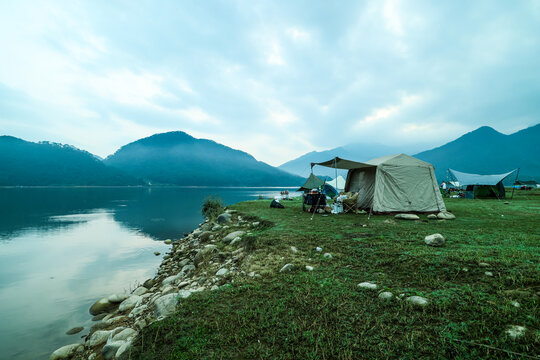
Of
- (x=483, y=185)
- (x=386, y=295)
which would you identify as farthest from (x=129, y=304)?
(x=483, y=185)

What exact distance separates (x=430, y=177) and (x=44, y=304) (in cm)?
1890

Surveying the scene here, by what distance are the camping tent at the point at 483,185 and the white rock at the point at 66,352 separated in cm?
3389

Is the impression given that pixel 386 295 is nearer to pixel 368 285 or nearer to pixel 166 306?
pixel 368 285

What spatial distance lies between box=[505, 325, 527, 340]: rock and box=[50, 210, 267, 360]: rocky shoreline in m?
3.92

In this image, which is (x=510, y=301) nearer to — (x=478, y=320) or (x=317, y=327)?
(x=478, y=320)

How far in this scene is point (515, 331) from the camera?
2574mm

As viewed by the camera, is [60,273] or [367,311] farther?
[60,273]

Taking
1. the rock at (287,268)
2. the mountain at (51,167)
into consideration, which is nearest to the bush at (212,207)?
the rock at (287,268)

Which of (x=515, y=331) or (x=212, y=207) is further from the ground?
(x=515, y=331)

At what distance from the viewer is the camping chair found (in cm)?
1408

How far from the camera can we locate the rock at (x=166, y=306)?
13.0 feet

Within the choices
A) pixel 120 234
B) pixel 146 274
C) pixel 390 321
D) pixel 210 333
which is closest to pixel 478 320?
pixel 390 321

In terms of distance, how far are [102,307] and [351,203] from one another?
12641mm

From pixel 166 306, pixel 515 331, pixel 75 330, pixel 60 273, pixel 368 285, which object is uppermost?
pixel 515 331
